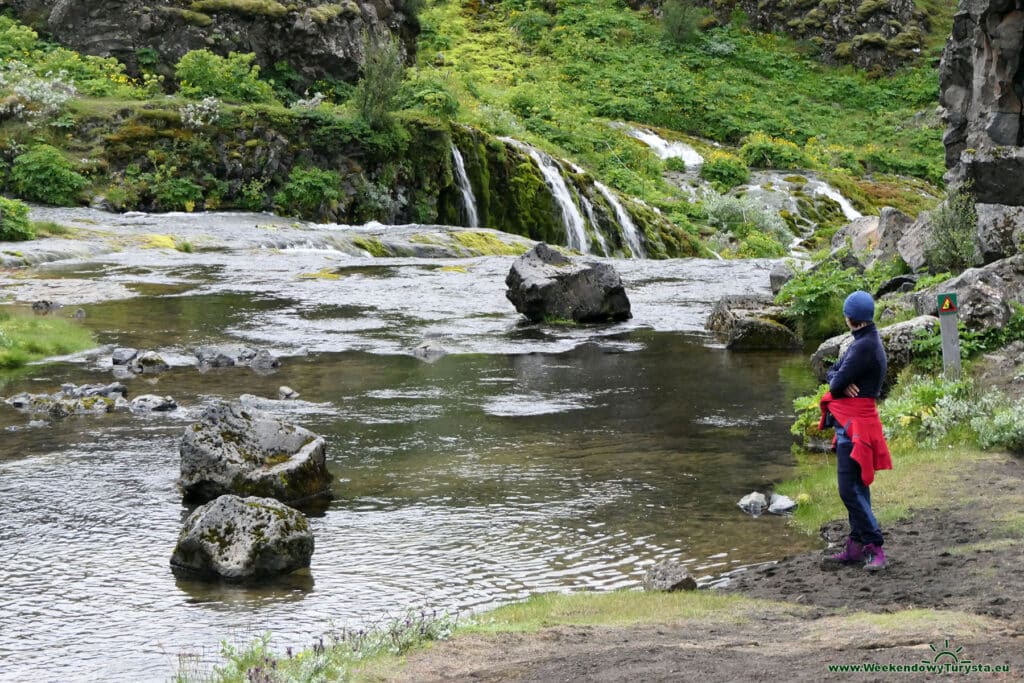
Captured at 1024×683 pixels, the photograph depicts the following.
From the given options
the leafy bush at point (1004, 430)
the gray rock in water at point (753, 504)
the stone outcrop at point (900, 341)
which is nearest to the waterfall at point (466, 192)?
the stone outcrop at point (900, 341)

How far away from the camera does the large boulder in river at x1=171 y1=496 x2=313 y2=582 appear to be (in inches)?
311

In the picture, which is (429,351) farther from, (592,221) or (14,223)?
(592,221)

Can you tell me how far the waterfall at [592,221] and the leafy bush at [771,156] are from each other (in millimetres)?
14758

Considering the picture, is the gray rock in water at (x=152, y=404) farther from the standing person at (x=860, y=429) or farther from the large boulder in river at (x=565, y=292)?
the large boulder in river at (x=565, y=292)

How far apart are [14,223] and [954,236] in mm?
21433

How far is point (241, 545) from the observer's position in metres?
7.94

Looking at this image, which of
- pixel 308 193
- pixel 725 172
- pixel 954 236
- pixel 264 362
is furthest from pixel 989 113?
pixel 725 172

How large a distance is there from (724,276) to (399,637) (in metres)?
23.4

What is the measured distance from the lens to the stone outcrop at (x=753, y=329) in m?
18.7

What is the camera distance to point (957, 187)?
18938 mm

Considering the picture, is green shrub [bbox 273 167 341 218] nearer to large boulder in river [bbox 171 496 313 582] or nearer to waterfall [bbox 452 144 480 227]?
waterfall [bbox 452 144 480 227]

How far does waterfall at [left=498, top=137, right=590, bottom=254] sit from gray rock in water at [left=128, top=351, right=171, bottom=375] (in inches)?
879

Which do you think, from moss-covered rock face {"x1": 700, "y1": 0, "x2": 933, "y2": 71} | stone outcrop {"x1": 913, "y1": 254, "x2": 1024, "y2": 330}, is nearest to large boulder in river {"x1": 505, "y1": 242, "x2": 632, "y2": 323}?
stone outcrop {"x1": 913, "y1": 254, "x2": 1024, "y2": 330}

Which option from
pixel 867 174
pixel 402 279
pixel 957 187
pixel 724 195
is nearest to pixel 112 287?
pixel 402 279
